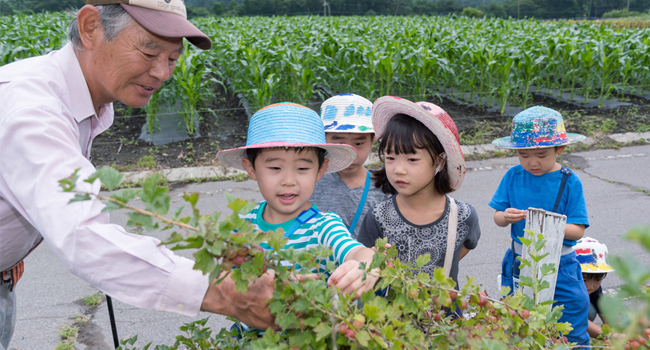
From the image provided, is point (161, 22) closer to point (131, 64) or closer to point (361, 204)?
point (131, 64)

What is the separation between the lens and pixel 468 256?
3871mm

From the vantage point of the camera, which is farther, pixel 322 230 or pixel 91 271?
pixel 322 230

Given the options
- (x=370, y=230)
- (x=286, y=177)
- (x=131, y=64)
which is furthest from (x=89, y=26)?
(x=370, y=230)

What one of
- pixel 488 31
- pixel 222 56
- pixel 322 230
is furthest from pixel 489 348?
pixel 488 31

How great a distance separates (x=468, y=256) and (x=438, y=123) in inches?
92.3

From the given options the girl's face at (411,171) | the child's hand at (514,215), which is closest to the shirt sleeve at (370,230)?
the girl's face at (411,171)

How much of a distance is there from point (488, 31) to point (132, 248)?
42.2ft

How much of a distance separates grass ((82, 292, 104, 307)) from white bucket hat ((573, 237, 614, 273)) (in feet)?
10.0

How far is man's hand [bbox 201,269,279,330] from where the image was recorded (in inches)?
41.3

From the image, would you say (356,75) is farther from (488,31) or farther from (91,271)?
(91,271)

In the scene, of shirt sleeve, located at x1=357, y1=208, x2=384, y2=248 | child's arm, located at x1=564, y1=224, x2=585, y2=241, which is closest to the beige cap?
shirt sleeve, located at x1=357, y1=208, x2=384, y2=248

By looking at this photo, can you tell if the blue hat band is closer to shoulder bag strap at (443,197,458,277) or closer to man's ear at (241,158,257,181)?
man's ear at (241,158,257,181)

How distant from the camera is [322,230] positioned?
1656 mm

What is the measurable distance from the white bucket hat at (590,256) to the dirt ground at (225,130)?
162 inches
